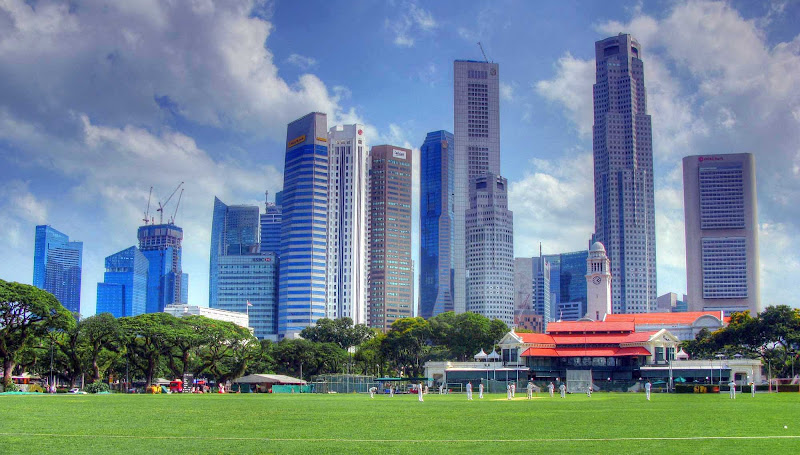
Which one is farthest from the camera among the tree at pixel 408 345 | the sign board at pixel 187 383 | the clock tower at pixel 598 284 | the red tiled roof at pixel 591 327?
the clock tower at pixel 598 284

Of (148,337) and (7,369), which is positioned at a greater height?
(148,337)

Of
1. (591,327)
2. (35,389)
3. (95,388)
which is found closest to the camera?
(95,388)

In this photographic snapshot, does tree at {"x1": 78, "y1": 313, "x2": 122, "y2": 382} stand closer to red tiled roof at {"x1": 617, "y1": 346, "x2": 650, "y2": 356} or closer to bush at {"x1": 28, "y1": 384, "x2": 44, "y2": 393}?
bush at {"x1": 28, "y1": 384, "x2": 44, "y2": 393}

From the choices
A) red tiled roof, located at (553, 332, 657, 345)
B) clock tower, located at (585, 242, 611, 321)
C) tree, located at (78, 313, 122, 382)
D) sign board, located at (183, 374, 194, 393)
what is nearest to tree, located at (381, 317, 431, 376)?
red tiled roof, located at (553, 332, 657, 345)

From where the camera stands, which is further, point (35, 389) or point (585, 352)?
point (585, 352)

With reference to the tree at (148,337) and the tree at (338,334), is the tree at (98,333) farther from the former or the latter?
the tree at (338,334)

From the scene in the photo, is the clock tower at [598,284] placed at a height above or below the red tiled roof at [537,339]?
above

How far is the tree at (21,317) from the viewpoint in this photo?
89062 millimetres

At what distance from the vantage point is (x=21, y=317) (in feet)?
300

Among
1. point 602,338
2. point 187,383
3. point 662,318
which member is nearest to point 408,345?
point 602,338

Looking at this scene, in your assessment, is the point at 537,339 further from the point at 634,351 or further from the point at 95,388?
the point at 95,388

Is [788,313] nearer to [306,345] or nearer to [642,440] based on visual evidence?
[306,345]

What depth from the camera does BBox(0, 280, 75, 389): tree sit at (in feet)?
292

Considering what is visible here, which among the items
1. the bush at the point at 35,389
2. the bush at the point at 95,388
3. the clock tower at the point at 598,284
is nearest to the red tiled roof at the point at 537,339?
the clock tower at the point at 598,284
